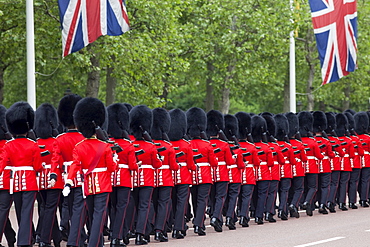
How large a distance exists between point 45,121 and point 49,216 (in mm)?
1384

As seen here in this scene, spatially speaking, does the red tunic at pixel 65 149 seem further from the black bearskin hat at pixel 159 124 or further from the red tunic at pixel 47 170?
the black bearskin hat at pixel 159 124

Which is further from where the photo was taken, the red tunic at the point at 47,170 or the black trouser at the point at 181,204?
the black trouser at the point at 181,204

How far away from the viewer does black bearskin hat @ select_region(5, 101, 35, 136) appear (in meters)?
10.4

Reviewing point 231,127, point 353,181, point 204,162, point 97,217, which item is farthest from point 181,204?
point 353,181

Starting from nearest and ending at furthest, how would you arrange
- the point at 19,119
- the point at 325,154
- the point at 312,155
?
1. the point at 19,119
2. the point at 312,155
3. the point at 325,154

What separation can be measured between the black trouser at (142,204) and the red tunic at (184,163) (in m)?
0.70

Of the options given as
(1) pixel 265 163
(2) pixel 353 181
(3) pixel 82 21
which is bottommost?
(2) pixel 353 181

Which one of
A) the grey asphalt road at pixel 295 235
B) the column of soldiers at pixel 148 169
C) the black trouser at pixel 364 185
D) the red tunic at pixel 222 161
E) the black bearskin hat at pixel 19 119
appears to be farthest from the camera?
the black trouser at pixel 364 185

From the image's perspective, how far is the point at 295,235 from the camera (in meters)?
11.6

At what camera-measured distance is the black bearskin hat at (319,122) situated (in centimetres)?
1562

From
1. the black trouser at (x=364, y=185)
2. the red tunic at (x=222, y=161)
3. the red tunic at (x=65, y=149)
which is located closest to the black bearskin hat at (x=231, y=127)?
the red tunic at (x=222, y=161)

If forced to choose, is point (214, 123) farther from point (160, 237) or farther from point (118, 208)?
point (118, 208)

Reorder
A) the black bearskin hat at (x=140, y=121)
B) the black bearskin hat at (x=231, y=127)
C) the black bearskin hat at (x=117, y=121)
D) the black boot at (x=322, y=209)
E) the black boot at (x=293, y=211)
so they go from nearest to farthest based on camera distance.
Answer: the black bearskin hat at (x=117, y=121)
the black bearskin hat at (x=140, y=121)
the black bearskin hat at (x=231, y=127)
the black boot at (x=293, y=211)
the black boot at (x=322, y=209)

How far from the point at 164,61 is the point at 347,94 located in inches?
728
